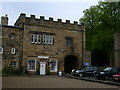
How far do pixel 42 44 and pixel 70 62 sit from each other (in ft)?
22.7

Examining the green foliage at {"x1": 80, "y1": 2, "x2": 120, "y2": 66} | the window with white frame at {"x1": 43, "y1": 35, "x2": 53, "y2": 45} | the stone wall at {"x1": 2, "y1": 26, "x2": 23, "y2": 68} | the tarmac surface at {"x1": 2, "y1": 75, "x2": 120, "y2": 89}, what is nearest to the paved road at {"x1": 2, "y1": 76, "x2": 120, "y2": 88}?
the tarmac surface at {"x1": 2, "y1": 75, "x2": 120, "y2": 89}

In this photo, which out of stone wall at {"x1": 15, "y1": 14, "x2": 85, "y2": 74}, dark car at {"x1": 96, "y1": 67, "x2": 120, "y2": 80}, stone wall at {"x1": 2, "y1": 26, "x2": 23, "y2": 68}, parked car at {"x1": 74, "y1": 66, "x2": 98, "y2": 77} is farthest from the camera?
stone wall at {"x1": 15, "y1": 14, "x2": 85, "y2": 74}

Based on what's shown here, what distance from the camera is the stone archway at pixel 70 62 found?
121 feet

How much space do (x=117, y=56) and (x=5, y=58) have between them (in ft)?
55.0

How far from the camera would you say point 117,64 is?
103 feet

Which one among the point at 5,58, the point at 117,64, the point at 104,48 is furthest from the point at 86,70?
the point at 104,48

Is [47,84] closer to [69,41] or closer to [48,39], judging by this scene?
[48,39]

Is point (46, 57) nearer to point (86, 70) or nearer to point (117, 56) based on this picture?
point (86, 70)

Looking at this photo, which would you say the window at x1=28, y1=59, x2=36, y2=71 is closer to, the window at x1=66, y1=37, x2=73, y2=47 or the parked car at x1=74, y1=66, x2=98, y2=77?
the window at x1=66, y1=37, x2=73, y2=47

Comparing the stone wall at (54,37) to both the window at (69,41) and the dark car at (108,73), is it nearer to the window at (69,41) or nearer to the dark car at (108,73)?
the window at (69,41)

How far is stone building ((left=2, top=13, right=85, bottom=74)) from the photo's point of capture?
32531 mm

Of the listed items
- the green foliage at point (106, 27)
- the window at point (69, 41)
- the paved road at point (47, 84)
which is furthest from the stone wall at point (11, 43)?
the green foliage at point (106, 27)

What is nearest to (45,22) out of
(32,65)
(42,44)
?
(42,44)

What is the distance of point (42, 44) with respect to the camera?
34125 millimetres
